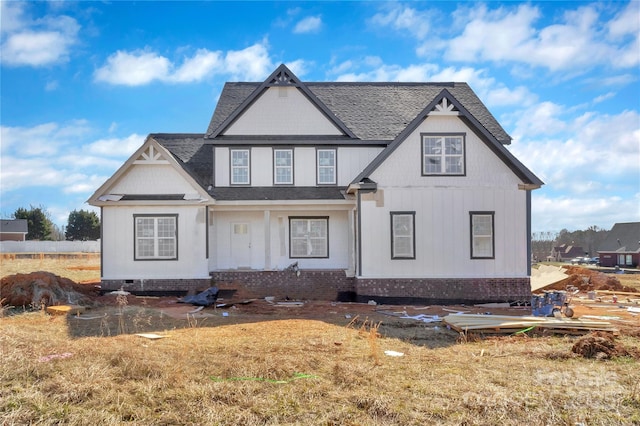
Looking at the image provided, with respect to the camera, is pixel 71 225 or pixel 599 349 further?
pixel 71 225

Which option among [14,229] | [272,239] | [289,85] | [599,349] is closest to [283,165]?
[272,239]

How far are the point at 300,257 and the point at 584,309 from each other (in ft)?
33.5

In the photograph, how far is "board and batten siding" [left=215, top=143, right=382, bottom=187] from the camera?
20.9 meters

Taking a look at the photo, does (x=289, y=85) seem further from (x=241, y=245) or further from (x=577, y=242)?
(x=577, y=242)

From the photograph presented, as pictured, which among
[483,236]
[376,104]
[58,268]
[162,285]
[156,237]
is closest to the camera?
[483,236]

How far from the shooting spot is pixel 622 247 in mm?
65625

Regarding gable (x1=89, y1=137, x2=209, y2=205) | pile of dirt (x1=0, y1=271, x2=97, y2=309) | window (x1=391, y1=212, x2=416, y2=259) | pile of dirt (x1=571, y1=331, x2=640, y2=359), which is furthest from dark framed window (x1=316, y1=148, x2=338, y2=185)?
pile of dirt (x1=571, y1=331, x2=640, y2=359)

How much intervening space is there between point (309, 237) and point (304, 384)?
1347cm

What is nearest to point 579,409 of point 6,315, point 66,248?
point 6,315

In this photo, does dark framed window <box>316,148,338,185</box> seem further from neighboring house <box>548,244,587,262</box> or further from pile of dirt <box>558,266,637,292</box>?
neighboring house <box>548,244,587,262</box>

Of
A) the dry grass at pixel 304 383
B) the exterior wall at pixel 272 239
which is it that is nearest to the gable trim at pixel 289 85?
the exterior wall at pixel 272 239

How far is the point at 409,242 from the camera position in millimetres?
18062

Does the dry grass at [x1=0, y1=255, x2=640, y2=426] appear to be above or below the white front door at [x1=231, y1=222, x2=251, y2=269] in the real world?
below

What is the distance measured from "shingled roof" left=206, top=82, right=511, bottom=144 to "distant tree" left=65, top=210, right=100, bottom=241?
56772mm
